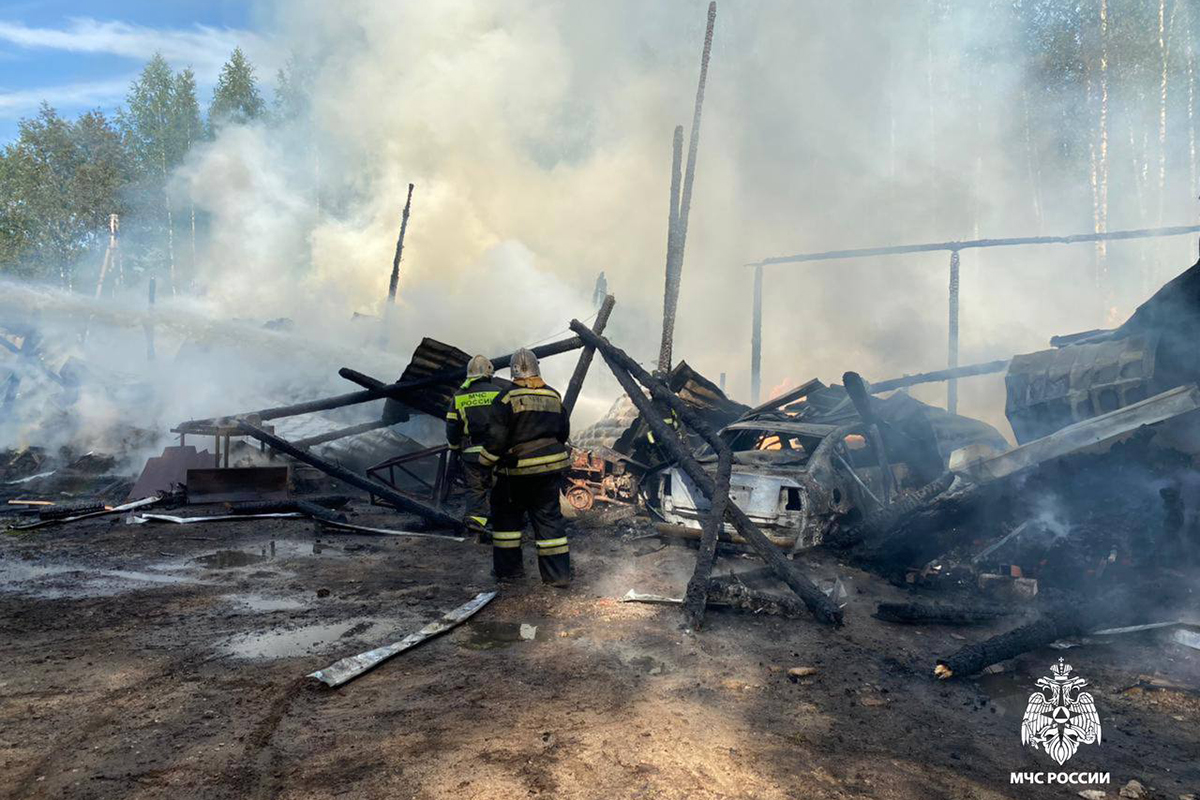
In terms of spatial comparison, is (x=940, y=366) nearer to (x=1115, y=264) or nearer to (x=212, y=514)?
(x=1115, y=264)

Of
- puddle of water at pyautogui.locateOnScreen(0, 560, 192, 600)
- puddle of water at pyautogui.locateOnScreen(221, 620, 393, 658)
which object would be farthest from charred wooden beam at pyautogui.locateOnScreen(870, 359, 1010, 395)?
puddle of water at pyautogui.locateOnScreen(0, 560, 192, 600)

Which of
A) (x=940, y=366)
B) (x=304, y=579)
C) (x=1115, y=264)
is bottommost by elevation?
(x=304, y=579)

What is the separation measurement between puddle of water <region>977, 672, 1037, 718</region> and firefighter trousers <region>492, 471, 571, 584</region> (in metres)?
3.04

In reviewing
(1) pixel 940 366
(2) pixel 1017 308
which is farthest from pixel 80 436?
(2) pixel 1017 308

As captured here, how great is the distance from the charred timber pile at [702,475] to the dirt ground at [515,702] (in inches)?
7.2

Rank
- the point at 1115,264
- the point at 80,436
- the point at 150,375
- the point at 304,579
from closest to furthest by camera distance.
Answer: the point at 304,579, the point at 80,436, the point at 150,375, the point at 1115,264

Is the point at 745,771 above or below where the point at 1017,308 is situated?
below

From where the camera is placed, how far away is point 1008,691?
3.70 meters

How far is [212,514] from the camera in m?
8.91

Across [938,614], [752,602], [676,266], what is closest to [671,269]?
[676,266]

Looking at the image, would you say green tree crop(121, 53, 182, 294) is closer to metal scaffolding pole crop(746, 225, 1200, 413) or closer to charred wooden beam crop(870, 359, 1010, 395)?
metal scaffolding pole crop(746, 225, 1200, 413)

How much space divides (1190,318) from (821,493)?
156 inches

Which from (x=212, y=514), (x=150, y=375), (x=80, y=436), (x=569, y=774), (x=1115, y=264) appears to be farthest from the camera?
(x=1115, y=264)

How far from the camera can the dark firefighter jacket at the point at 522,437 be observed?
5652 millimetres
